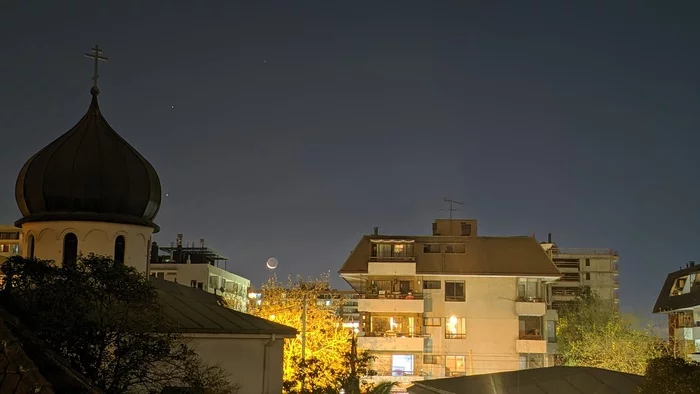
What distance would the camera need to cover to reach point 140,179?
32.2 m

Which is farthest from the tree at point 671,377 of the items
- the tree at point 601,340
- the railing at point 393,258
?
the railing at point 393,258

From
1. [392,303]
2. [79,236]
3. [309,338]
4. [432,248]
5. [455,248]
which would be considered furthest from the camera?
[432,248]

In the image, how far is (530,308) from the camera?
6191cm

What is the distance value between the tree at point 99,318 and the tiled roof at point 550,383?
1362 cm

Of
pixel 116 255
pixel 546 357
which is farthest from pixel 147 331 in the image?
pixel 546 357

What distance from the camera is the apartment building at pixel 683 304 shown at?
71106mm

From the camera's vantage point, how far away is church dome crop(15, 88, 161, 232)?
31.3 m

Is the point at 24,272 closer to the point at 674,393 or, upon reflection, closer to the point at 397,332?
the point at 674,393

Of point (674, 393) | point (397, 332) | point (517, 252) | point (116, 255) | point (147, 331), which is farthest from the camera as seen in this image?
point (517, 252)

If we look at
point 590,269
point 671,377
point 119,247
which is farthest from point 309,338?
point 590,269

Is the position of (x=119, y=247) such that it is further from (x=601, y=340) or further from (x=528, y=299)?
(x=601, y=340)

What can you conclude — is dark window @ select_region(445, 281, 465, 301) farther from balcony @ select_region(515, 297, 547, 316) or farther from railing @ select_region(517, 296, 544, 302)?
railing @ select_region(517, 296, 544, 302)

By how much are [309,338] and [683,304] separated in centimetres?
3976

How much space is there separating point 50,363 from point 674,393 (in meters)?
17.2
